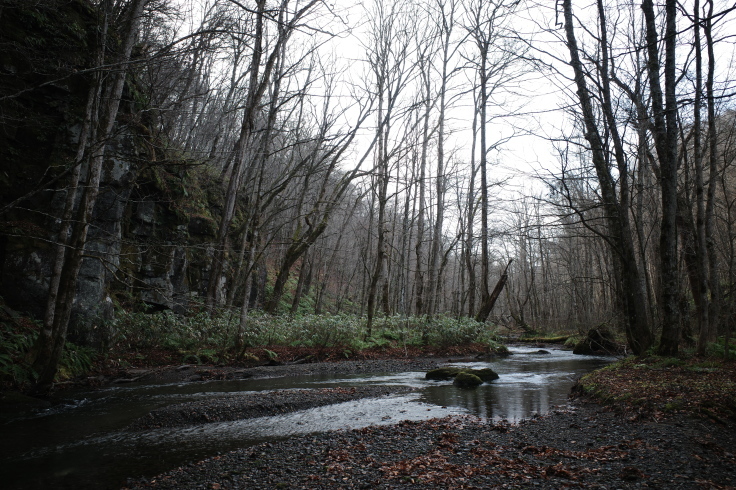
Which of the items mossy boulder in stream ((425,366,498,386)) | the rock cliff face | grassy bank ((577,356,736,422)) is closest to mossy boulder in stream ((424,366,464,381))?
mossy boulder in stream ((425,366,498,386))

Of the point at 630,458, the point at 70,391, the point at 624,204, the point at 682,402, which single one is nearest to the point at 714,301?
the point at 624,204

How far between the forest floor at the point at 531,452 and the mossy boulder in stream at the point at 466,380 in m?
2.95

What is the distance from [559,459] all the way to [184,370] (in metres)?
8.83

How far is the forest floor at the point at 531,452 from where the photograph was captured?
3.39 m

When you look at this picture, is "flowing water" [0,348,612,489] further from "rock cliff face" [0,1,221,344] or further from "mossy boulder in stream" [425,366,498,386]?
"rock cliff face" [0,1,221,344]

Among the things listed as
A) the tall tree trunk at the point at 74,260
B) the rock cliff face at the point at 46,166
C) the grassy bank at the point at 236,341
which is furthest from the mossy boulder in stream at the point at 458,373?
the tall tree trunk at the point at 74,260

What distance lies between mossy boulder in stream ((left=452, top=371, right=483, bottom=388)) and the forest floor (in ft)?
9.68

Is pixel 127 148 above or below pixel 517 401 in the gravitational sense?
above

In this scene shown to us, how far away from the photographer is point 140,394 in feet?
24.1

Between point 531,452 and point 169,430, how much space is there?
14.8 feet

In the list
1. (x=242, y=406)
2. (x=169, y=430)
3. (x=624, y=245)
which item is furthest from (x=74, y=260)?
(x=624, y=245)

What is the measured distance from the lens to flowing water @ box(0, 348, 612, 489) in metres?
4.04

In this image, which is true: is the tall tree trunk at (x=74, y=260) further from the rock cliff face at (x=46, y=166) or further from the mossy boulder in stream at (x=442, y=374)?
the mossy boulder in stream at (x=442, y=374)

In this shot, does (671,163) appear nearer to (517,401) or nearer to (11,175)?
(517,401)
